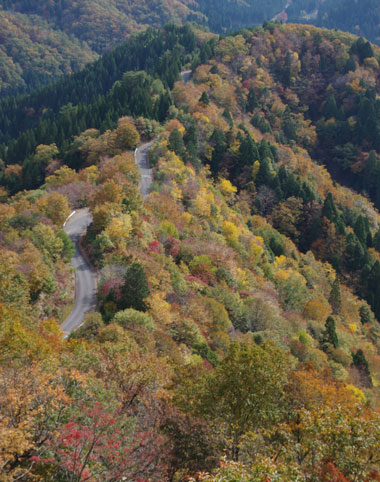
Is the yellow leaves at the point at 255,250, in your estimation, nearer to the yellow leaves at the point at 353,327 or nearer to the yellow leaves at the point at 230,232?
the yellow leaves at the point at 230,232

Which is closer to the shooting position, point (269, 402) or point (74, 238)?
point (269, 402)

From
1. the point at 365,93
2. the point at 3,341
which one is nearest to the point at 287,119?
the point at 365,93

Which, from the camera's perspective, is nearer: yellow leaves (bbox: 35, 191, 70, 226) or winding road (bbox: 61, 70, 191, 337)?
winding road (bbox: 61, 70, 191, 337)

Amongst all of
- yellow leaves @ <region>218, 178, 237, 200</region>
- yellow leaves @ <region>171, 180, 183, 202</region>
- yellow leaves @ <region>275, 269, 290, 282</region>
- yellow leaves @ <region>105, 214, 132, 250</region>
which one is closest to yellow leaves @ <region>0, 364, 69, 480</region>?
yellow leaves @ <region>105, 214, 132, 250</region>

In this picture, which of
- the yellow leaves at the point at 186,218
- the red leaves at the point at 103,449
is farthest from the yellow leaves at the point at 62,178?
the red leaves at the point at 103,449

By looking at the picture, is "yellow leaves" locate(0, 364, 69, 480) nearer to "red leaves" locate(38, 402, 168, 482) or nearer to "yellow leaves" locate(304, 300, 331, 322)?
"red leaves" locate(38, 402, 168, 482)

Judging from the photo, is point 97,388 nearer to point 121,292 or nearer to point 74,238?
point 121,292
